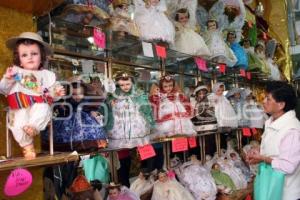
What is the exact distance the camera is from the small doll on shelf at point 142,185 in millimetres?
1928

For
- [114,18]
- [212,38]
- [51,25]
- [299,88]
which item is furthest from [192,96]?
[299,88]

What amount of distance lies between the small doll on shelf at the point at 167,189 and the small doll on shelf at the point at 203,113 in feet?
1.29

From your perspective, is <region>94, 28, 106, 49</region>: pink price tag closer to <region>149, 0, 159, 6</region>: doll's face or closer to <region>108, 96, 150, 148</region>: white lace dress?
<region>108, 96, 150, 148</region>: white lace dress

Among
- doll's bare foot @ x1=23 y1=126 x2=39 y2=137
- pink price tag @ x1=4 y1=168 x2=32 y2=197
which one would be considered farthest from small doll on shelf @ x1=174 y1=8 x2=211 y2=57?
pink price tag @ x1=4 y1=168 x2=32 y2=197

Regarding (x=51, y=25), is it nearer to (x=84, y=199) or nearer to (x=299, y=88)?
(x=84, y=199)

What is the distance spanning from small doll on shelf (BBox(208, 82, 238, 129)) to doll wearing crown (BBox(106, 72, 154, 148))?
733 mm

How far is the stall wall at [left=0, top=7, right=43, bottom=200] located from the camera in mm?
1262

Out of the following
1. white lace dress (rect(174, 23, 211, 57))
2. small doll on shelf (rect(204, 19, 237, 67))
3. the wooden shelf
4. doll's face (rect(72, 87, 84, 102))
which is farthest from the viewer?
small doll on shelf (rect(204, 19, 237, 67))

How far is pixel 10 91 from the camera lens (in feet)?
3.82

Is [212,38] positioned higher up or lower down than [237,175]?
higher up

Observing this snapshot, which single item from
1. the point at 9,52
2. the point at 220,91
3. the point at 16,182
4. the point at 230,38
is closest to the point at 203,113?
the point at 220,91

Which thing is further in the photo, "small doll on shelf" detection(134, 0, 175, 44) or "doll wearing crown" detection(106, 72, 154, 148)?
"small doll on shelf" detection(134, 0, 175, 44)

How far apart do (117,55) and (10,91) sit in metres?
0.95

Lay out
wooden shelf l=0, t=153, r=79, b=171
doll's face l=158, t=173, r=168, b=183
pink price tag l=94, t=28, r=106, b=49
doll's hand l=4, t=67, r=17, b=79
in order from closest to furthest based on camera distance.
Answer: wooden shelf l=0, t=153, r=79, b=171
doll's hand l=4, t=67, r=17, b=79
pink price tag l=94, t=28, r=106, b=49
doll's face l=158, t=173, r=168, b=183
